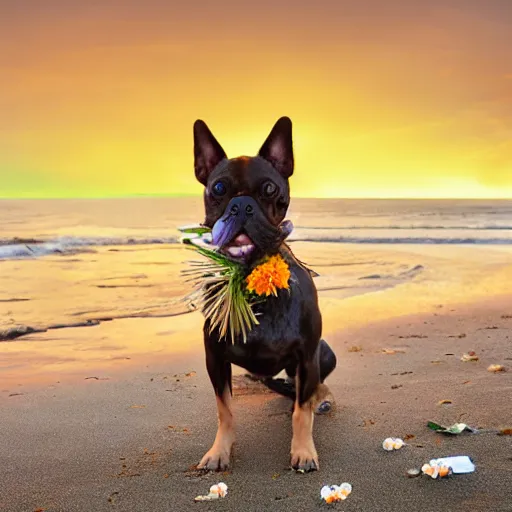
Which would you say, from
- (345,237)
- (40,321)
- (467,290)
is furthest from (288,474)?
(345,237)

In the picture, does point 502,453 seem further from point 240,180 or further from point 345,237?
point 345,237

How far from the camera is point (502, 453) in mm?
4016

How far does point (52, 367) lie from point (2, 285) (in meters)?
5.99

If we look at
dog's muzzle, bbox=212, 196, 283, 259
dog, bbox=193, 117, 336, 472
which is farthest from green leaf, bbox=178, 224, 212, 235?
dog's muzzle, bbox=212, 196, 283, 259

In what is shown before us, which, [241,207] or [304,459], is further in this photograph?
[304,459]

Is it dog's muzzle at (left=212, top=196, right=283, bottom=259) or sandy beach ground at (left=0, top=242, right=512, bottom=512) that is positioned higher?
dog's muzzle at (left=212, top=196, right=283, bottom=259)

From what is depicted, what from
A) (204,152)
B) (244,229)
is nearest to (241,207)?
(244,229)

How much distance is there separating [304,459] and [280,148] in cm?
186

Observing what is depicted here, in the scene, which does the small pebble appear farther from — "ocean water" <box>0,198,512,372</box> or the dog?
the dog

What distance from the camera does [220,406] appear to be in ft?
→ 13.8

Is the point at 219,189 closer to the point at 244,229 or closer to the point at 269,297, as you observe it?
the point at 244,229

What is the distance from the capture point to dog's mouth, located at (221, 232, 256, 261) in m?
3.86

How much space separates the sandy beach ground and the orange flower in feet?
3.58

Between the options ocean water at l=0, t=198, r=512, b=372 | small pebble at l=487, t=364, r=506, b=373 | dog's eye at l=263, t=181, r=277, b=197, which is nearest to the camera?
dog's eye at l=263, t=181, r=277, b=197
